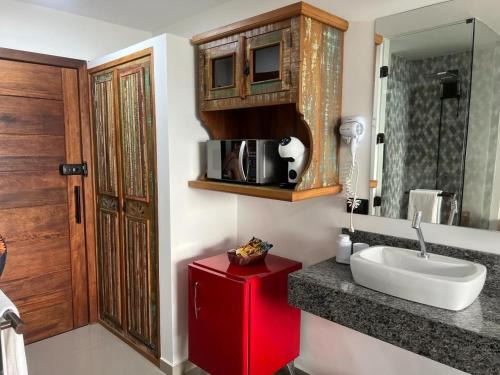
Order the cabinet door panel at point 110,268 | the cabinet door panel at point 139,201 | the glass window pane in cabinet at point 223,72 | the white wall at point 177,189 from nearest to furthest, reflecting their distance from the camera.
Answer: the glass window pane in cabinet at point 223,72, the white wall at point 177,189, the cabinet door panel at point 139,201, the cabinet door panel at point 110,268

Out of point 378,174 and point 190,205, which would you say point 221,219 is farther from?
point 378,174

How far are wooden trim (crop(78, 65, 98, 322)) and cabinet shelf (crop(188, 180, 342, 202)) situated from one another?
41.2 inches

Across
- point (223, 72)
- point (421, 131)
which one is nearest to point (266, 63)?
point (223, 72)

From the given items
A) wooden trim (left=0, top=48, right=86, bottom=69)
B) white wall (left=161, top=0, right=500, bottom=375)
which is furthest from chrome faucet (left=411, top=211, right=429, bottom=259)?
wooden trim (left=0, top=48, right=86, bottom=69)

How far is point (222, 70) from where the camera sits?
6.82 feet

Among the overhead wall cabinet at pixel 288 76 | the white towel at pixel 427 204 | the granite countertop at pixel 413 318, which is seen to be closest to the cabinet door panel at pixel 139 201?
the overhead wall cabinet at pixel 288 76

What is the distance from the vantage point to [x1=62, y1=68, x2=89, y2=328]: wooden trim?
271 cm

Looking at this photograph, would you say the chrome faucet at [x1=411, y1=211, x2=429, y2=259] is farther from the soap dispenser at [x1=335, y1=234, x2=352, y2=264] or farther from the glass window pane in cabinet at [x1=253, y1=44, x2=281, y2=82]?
the glass window pane in cabinet at [x1=253, y1=44, x2=281, y2=82]

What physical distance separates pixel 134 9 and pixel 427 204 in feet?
7.62

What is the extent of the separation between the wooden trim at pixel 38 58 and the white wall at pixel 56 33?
7 cm

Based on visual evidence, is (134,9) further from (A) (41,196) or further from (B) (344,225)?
(B) (344,225)

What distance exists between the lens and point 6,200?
2.51m

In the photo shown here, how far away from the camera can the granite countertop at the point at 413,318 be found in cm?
118

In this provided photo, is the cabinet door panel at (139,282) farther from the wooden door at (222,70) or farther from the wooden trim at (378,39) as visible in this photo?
the wooden trim at (378,39)
